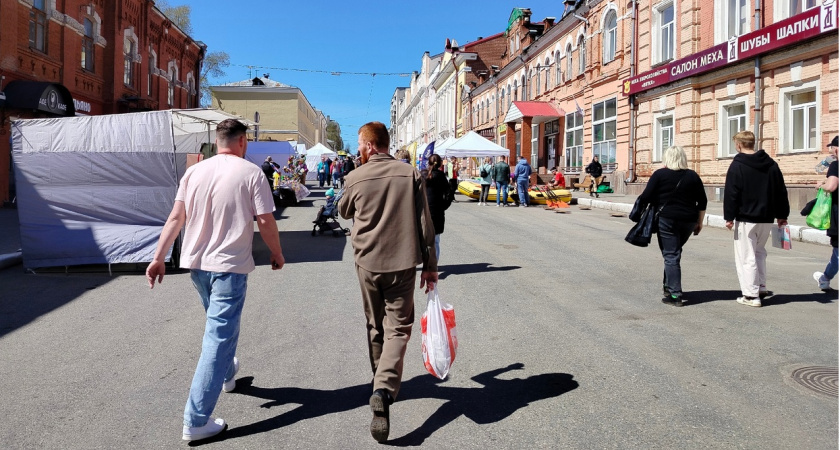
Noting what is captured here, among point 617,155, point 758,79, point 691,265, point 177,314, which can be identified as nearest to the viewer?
point 177,314

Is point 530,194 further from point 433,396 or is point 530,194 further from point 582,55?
point 433,396

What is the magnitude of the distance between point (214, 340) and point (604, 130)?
88.6ft

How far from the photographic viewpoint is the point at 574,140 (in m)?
32.1

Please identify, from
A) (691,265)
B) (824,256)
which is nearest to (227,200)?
(691,265)

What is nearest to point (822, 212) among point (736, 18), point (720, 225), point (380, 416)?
point (380, 416)

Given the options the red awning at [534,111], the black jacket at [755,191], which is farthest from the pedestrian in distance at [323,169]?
the black jacket at [755,191]

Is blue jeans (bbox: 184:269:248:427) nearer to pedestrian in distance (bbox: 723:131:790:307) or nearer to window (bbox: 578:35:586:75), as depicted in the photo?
pedestrian in distance (bbox: 723:131:790:307)

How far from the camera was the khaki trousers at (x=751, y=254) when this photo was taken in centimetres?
667

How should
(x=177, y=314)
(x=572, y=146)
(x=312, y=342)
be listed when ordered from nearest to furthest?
(x=312, y=342)
(x=177, y=314)
(x=572, y=146)

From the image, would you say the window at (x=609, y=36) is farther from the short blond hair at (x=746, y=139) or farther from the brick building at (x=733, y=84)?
the short blond hair at (x=746, y=139)

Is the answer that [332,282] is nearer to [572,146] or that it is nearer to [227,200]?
[227,200]

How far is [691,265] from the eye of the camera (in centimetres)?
940

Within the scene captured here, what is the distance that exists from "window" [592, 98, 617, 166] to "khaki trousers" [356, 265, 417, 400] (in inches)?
995

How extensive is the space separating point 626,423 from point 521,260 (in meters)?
6.31
